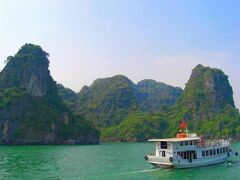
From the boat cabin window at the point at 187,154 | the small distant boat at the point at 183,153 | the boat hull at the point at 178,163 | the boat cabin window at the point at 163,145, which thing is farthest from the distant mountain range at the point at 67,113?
the boat cabin window at the point at 187,154

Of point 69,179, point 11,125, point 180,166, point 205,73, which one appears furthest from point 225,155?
point 205,73

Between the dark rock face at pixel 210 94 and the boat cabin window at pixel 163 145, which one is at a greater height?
the dark rock face at pixel 210 94

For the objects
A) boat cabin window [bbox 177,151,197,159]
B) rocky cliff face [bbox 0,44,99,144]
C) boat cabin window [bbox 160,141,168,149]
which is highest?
rocky cliff face [bbox 0,44,99,144]

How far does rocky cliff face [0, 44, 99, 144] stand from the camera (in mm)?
130125

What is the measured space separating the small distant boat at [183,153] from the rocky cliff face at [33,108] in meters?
91.2

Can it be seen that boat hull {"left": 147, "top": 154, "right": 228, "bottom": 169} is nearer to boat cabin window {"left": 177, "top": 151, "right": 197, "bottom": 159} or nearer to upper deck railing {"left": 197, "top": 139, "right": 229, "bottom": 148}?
boat cabin window {"left": 177, "top": 151, "right": 197, "bottom": 159}

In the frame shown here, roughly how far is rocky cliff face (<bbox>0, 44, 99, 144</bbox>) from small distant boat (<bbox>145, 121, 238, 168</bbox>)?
299 feet

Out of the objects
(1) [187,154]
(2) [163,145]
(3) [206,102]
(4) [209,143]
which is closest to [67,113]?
(3) [206,102]

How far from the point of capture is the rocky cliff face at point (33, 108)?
130125 mm

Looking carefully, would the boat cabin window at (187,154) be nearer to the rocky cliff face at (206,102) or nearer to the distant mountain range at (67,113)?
the distant mountain range at (67,113)

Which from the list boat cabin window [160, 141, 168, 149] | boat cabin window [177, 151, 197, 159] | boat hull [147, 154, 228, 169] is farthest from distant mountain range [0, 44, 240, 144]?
boat cabin window [177, 151, 197, 159]

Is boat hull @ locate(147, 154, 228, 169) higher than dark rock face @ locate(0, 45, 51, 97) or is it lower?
lower

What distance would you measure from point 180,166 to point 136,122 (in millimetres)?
145767

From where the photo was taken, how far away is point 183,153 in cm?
4303
